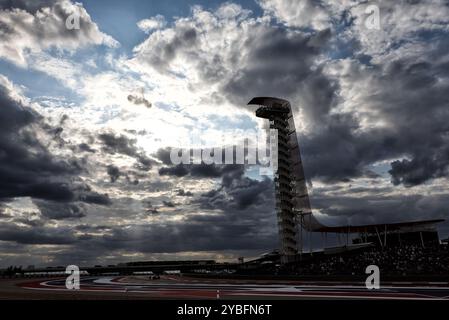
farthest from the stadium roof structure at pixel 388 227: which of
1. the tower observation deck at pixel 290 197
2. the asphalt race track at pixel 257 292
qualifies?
the asphalt race track at pixel 257 292

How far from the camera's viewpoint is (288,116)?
99375 mm

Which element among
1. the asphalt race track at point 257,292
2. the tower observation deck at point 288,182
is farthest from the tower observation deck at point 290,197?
the asphalt race track at point 257,292

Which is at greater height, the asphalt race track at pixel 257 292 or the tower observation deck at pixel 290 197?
the tower observation deck at pixel 290 197

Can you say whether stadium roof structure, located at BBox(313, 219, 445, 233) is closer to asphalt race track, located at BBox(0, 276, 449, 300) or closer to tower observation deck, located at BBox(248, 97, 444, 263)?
tower observation deck, located at BBox(248, 97, 444, 263)

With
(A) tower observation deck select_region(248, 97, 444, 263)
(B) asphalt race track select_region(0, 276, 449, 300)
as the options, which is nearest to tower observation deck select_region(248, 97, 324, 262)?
(A) tower observation deck select_region(248, 97, 444, 263)

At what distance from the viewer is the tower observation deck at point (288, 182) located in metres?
91.9

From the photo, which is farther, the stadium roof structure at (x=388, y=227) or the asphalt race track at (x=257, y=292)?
the stadium roof structure at (x=388, y=227)

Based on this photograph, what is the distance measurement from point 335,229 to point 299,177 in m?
15.1

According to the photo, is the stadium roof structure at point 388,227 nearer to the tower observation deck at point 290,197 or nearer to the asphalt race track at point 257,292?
the tower observation deck at point 290,197

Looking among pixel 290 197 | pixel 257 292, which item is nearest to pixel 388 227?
pixel 290 197

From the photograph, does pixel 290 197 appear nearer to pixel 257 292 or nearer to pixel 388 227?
pixel 388 227
